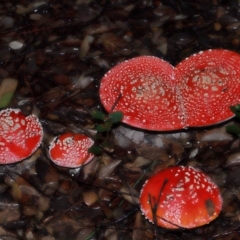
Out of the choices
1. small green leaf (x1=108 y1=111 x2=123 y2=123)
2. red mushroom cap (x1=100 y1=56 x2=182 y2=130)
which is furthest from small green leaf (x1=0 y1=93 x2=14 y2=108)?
small green leaf (x1=108 y1=111 x2=123 y2=123)

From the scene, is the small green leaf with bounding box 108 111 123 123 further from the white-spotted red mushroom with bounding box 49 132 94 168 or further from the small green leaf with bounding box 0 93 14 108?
the small green leaf with bounding box 0 93 14 108

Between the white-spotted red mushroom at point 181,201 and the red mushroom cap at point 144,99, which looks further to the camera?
the red mushroom cap at point 144,99

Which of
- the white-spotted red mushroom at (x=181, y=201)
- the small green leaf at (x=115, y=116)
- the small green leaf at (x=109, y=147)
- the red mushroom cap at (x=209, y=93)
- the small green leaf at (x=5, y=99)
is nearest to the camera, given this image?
the white-spotted red mushroom at (x=181, y=201)

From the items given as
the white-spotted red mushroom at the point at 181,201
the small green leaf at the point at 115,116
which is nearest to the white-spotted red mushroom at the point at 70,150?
the small green leaf at the point at 115,116

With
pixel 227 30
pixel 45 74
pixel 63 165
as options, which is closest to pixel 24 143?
pixel 63 165

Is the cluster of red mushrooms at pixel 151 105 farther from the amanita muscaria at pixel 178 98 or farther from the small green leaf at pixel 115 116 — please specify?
the small green leaf at pixel 115 116

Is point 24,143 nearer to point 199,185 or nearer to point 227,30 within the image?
point 199,185

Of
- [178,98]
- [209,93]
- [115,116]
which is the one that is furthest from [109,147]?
[209,93]

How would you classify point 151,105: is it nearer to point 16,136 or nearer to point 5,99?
point 16,136
